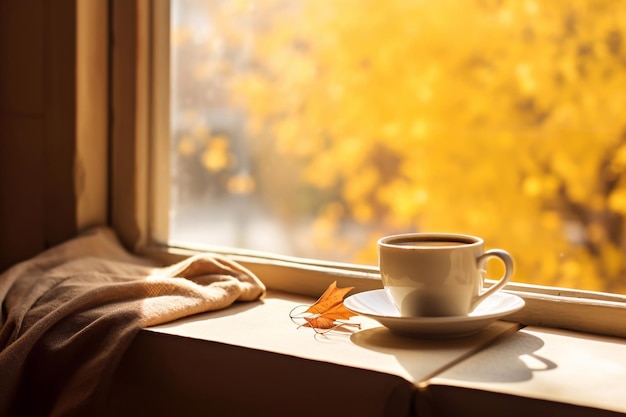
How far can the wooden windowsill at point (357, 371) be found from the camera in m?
0.74

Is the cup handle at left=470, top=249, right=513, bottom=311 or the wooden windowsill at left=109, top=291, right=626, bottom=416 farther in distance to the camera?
the cup handle at left=470, top=249, right=513, bottom=311

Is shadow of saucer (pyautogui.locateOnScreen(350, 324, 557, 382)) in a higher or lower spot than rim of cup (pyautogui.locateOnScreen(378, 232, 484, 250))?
lower

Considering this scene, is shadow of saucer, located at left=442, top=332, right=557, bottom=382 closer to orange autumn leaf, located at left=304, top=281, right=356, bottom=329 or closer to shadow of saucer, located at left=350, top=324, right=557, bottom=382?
shadow of saucer, located at left=350, top=324, right=557, bottom=382

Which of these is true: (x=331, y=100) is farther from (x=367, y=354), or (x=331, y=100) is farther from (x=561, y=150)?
(x=367, y=354)

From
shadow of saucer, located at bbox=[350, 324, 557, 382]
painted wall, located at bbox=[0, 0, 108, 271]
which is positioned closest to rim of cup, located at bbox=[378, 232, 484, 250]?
shadow of saucer, located at bbox=[350, 324, 557, 382]

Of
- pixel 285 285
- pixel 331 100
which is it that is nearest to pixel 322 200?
pixel 331 100

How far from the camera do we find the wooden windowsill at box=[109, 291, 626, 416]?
74cm

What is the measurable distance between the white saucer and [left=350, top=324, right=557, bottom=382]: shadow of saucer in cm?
1

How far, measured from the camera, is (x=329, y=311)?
39.4 inches

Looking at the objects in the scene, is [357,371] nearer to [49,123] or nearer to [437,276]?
[437,276]

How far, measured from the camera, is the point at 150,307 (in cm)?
100

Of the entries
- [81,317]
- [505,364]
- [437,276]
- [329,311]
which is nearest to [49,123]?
[81,317]

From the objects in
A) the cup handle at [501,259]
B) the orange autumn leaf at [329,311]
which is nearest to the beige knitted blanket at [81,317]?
the orange autumn leaf at [329,311]

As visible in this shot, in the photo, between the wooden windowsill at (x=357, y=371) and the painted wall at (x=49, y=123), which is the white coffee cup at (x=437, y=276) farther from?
the painted wall at (x=49, y=123)
